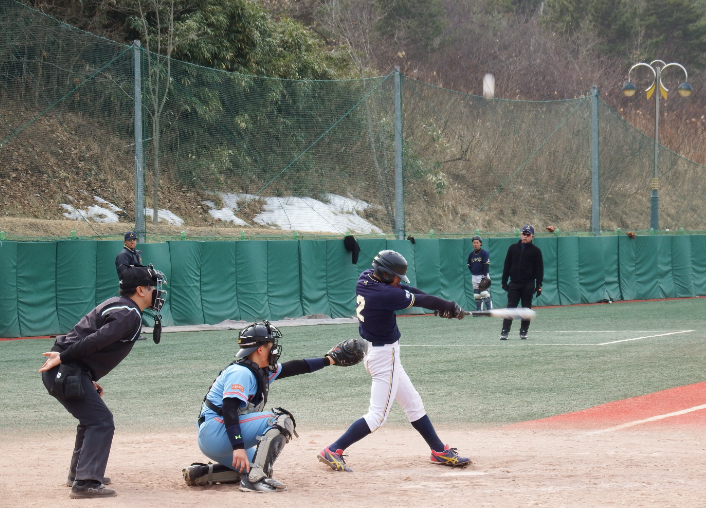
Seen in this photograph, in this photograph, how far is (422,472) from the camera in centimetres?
702

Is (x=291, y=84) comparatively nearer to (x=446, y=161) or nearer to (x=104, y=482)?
(x=446, y=161)

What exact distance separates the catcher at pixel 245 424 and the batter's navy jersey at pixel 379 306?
0.86 meters

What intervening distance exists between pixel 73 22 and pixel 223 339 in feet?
47.1

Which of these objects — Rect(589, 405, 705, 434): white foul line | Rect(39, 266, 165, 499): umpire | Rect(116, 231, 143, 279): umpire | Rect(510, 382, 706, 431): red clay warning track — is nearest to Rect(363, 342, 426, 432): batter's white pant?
Rect(39, 266, 165, 499): umpire

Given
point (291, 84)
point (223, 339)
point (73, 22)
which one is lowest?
point (223, 339)

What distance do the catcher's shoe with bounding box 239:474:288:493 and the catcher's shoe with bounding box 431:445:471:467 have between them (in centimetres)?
145

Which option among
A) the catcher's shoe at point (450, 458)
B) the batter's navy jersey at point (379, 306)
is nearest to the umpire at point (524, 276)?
the catcher's shoe at point (450, 458)

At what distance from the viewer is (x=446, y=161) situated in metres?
32.5

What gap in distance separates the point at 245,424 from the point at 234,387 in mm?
353

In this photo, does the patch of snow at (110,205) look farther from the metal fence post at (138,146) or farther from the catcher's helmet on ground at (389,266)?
the catcher's helmet on ground at (389,266)

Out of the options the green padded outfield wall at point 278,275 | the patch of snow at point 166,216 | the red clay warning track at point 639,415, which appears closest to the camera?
the red clay warning track at point 639,415

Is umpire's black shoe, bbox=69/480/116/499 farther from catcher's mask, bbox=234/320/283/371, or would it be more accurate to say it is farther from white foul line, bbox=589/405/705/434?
white foul line, bbox=589/405/705/434

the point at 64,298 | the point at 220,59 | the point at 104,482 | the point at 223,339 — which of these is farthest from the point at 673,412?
the point at 220,59

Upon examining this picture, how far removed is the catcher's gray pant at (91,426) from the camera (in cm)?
616
